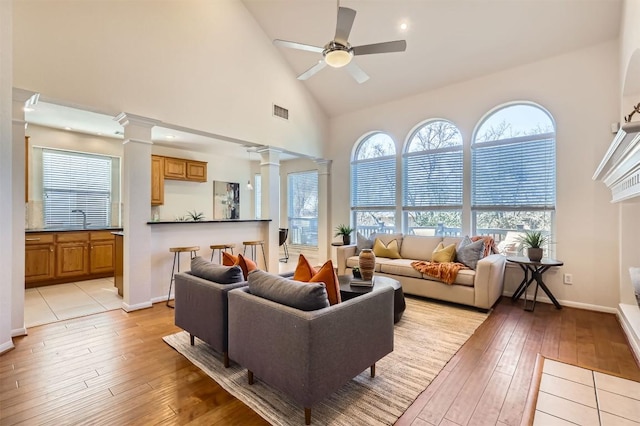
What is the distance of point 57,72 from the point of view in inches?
123

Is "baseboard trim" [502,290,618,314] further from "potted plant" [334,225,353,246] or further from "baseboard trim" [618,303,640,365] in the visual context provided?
"potted plant" [334,225,353,246]

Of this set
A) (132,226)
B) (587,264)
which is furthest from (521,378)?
(132,226)

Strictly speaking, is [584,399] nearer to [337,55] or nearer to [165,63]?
[337,55]

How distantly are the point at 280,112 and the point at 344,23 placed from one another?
9.55 feet

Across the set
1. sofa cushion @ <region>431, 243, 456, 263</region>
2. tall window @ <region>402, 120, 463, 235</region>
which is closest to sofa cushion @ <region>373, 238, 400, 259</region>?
sofa cushion @ <region>431, 243, 456, 263</region>

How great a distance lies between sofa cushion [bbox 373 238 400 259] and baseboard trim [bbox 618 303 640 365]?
2.64 m

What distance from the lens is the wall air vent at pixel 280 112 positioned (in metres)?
5.46

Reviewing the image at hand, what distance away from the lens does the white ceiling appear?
3588 mm

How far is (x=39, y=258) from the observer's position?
4781 millimetres

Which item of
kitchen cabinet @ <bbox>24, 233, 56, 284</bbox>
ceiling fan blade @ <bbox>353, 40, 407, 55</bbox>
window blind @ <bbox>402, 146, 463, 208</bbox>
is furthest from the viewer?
window blind @ <bbox>402, 146, 463, 208</bbox>

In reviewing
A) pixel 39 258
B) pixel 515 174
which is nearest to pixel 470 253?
pixel 515 174

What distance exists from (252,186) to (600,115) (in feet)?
23.4

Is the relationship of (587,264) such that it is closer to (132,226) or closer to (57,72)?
→ (132,226)

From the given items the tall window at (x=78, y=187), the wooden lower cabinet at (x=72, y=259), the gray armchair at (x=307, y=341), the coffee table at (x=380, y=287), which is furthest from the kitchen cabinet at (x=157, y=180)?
the gray armchair at (x=307, y=341)
